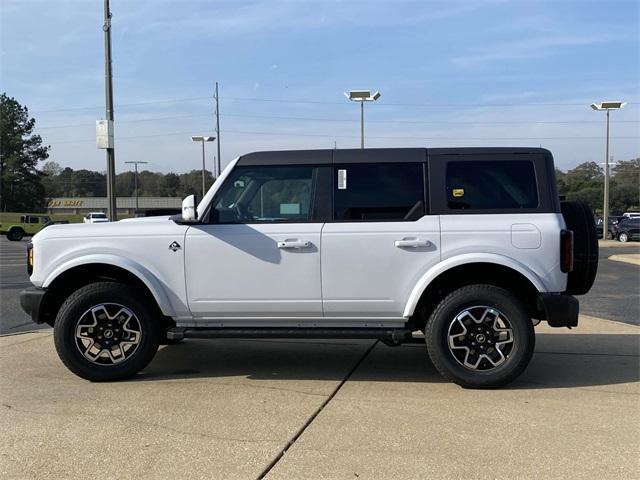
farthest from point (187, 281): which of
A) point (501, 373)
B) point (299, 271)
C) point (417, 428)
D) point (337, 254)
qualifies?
point (501, 373)

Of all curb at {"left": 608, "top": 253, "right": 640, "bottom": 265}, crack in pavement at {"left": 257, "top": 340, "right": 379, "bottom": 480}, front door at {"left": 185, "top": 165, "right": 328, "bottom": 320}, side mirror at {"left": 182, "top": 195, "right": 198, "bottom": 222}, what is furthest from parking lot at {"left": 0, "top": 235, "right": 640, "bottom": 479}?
curb at {"left": 608, "top": 253, "right": 640, "bottom": 265}

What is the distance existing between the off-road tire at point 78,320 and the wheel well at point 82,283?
0.13 meters

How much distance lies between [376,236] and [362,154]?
0.74m

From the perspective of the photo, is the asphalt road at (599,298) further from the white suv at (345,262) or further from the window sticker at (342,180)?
the window sticker at (342,180)

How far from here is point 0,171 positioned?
75.8 metres

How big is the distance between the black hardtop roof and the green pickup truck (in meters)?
37.4

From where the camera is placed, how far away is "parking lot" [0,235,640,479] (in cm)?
347

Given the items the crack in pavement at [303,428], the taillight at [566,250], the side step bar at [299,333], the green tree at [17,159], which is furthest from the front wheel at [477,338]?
the green tree at [17,159]

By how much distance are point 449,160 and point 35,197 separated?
84002mm

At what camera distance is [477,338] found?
16.1 feet

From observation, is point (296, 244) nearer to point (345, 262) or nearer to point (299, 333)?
point (345, 262)

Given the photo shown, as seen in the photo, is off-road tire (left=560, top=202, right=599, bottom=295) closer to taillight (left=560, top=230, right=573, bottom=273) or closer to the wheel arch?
taillight (left=560, top=230, right=573, bottom=273)

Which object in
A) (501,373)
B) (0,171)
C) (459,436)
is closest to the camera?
(459,436)

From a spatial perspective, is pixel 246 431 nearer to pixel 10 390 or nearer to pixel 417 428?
pixel 417 428
